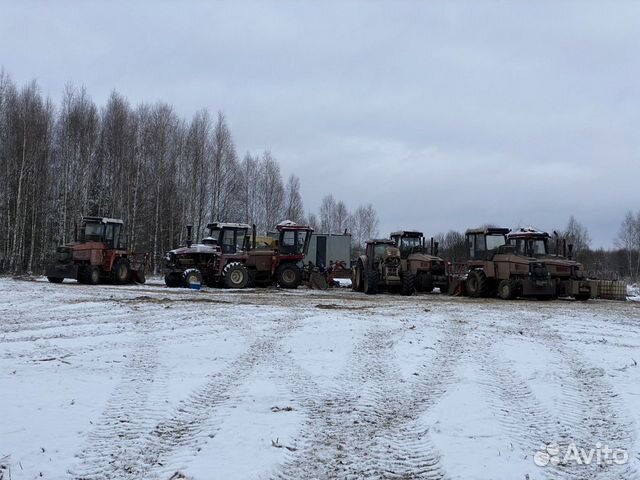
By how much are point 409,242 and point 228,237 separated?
8.13 m

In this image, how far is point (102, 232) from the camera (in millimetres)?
25031

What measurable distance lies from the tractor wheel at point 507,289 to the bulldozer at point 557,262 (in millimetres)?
1363

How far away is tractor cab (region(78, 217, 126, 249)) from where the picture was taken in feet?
81.8

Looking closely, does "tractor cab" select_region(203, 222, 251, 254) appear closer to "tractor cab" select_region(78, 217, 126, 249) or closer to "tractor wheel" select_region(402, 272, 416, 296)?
"tractor cab" select_region(78, 217, 126, 249)

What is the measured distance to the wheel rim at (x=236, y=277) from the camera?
23.8m

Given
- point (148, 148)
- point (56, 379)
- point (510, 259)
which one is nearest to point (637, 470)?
point (56, 379)

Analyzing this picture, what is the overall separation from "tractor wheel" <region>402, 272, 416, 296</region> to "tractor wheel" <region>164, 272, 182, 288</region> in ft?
30.6

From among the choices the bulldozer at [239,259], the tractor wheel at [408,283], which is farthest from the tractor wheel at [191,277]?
the tractor wheel at [408,283]

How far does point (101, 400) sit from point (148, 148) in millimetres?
35410

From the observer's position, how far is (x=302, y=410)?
17.4 ft

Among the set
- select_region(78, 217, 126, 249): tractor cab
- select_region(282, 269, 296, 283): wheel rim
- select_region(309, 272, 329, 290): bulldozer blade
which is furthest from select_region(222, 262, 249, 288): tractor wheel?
select_region(78, 217, 126, 249): tractor cab

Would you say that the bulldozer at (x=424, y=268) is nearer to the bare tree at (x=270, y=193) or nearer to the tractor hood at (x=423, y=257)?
the tractor hood at (x=423, y=257)

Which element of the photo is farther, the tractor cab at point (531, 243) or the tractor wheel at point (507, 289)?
the tractor cab at point (531, 243)

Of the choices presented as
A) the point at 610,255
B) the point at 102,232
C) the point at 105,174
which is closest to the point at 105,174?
the point at 105,174
